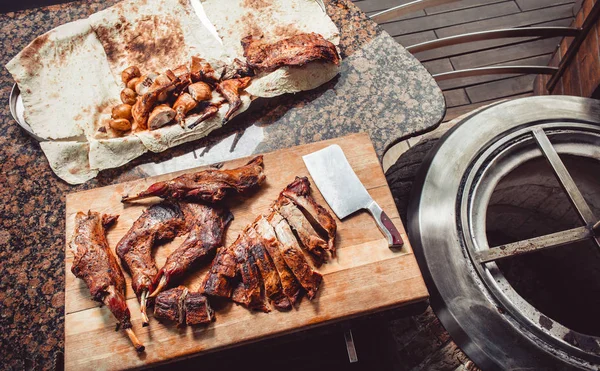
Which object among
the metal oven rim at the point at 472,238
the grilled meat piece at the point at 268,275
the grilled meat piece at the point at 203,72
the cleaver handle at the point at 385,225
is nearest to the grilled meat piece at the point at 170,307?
the grilled meat piece at the point at 268,275

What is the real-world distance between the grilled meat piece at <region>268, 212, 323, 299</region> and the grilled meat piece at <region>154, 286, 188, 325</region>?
464mm

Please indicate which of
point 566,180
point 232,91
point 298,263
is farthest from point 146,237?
point 566,180

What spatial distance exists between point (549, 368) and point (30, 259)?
2.40 m

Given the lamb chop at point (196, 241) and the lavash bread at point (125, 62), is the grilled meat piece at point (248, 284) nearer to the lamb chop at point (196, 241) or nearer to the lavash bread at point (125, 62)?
the lamb chop at point (196, 241)

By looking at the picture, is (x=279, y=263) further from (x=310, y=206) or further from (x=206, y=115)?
(x=206, y=115)

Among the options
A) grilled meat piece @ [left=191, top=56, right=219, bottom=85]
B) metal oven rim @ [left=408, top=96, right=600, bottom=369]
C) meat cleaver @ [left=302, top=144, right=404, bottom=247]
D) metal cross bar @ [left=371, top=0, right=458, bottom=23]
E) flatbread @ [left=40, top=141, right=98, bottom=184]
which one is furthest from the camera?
metal cross bar @ [left=371, top=0, right=458, bottom=23]

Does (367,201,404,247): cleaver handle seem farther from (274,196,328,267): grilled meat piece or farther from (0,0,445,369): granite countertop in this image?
(0,0,445,369): granite countertop

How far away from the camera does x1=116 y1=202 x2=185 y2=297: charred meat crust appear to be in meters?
1.76

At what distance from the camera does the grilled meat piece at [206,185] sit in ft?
6.27

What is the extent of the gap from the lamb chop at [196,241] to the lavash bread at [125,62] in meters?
0.51

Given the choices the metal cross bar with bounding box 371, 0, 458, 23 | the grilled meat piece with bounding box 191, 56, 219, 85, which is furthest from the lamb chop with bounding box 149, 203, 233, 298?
the metal cross bar with bounding box 371, 0, 458, 23

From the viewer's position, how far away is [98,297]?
1713 mm

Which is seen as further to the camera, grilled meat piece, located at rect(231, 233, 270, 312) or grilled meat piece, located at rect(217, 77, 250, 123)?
grilled meat piece, located at rect(217, 77, 250, 123)

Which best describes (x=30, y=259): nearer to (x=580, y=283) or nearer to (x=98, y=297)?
(x=98, y=297)
